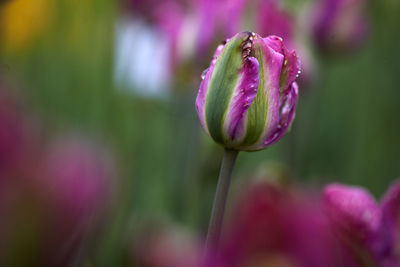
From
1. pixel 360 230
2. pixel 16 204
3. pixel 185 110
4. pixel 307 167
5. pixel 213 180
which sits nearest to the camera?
pixel 16 204

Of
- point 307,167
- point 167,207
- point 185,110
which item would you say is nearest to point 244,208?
point 167,207

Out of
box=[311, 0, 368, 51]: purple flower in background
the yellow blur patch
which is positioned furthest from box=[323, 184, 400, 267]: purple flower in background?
the yellow blur patch

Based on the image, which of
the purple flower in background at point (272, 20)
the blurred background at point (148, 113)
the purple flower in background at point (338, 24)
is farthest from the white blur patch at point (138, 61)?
the purple flower in background at point (272, 20)

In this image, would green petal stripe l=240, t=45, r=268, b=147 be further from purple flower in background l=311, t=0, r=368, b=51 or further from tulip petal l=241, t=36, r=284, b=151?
purple flower in background l=311, t=0, r=368, b=51

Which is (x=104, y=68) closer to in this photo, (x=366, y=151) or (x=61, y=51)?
(x=61, y=51)

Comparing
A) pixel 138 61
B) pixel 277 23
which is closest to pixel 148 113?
pixel 138 61

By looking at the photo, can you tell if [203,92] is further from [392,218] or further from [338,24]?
[338,24]

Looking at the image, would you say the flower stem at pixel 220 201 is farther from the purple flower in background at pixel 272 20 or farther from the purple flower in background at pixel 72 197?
the purple flower in background at pixel 272 20
